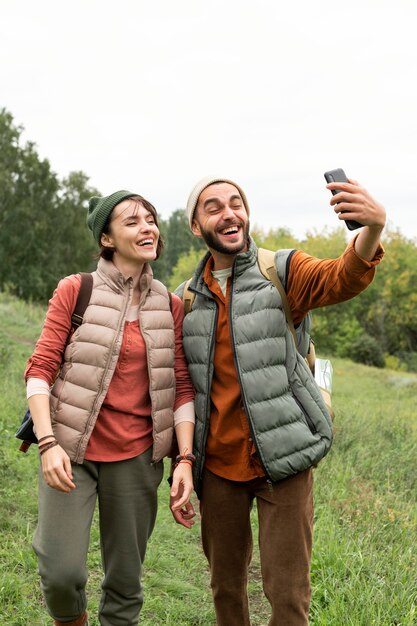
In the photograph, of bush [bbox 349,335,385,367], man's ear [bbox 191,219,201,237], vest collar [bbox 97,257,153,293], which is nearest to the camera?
Answer: vest collar [bbox 97,257,153,293]

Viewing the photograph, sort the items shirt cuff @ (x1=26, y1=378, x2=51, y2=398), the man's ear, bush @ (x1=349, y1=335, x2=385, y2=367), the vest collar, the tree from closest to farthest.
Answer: shirt cuff @ (x1=26, y1=378, x2=51, y2=398), the vest collar, the man's ear, the tree, bush @ (x1=349, y1=335, x2=385, y2=367)

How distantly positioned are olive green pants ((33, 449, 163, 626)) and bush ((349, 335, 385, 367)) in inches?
1629

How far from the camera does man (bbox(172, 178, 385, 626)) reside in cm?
281

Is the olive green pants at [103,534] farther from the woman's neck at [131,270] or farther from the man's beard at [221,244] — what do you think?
the man's beard at [221,244]

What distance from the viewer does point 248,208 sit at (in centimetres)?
326

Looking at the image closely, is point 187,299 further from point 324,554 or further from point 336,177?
point 324,554

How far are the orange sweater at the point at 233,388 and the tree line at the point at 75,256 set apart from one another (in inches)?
1280

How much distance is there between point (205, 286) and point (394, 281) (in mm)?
45542

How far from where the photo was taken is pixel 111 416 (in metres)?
2.87

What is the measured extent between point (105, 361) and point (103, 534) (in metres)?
0.84

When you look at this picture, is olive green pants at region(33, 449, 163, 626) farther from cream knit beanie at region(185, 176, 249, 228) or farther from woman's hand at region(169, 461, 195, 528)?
cream knit beanie at region(185, 176, 249, 228)

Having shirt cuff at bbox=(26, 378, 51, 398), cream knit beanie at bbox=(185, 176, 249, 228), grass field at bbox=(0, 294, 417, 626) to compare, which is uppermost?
cream knit beanie at bbox=(185, 176, 249, 228)

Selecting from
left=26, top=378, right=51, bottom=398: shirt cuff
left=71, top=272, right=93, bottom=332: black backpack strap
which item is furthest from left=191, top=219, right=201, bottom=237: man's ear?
left=26, top=378, right=51, bottom=398: shirt cuff

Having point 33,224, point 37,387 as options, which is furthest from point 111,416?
point 33,224
